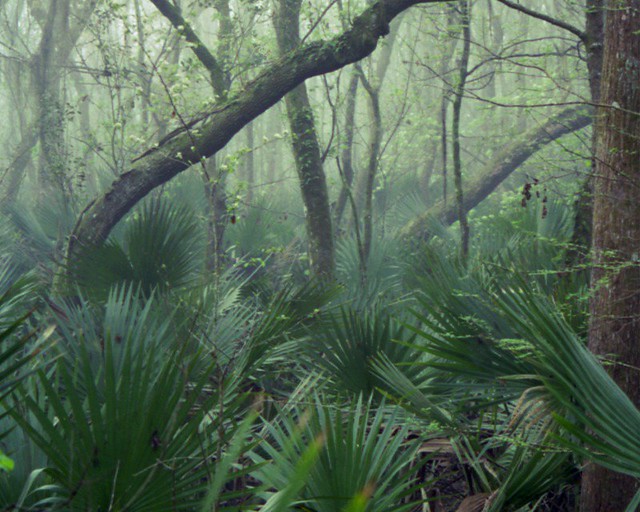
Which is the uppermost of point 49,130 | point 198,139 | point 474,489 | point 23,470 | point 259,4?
point 259,4

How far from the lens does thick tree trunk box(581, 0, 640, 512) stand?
9.84 feet

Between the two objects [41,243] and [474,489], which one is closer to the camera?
[474,489]

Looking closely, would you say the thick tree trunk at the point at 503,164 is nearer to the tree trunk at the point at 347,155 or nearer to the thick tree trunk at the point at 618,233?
the tree trunk at the point at 347,155

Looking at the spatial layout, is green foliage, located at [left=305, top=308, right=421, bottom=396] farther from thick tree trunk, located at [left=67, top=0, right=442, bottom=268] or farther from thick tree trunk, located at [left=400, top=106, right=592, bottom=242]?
thick tree trunk, located at [left=400, top=106, right=592, bottom=242]

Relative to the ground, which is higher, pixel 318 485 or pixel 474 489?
pixel 318 485

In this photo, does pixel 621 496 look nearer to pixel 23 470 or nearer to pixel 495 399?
pixel 495 399

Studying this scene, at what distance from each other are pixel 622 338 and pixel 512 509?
0.87 meters

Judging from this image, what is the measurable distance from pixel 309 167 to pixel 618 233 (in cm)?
508

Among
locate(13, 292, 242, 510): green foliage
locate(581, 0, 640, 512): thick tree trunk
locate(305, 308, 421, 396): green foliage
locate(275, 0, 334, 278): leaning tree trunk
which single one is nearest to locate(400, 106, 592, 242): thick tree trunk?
locate(275, 0, 334, 278): leaning tree trunk

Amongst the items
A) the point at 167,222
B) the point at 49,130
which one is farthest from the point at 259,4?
the point at 167,222

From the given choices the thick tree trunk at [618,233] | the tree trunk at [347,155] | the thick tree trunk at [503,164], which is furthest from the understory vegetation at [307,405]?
the thick tree trunk at [503,164]

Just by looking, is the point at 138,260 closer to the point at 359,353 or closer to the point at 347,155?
the point at 359,353

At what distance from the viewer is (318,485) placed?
246cm

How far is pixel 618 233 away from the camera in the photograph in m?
3.17
